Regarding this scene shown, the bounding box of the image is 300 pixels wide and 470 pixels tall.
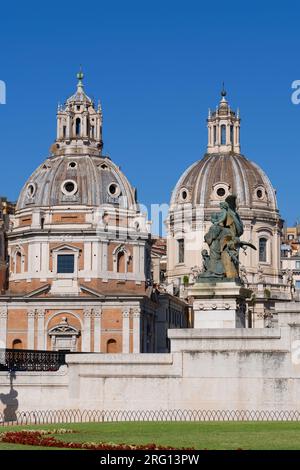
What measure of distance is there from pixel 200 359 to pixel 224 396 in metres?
1.69

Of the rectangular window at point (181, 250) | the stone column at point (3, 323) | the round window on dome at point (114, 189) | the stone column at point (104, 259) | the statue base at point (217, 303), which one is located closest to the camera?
the statue base at point (217, 303)

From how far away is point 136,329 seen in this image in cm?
9362

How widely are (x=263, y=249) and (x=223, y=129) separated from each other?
15.7m

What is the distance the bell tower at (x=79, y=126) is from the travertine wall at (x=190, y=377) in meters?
59.3

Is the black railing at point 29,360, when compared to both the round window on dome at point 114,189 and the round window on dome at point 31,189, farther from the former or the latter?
the round window on dome at point 31,189

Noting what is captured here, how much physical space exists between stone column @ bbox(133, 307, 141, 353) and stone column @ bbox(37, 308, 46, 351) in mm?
7622

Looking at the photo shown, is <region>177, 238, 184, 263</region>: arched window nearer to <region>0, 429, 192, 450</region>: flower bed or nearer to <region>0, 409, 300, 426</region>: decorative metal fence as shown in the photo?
<region>0, 409, 300, 426</region>: decorative metal fence

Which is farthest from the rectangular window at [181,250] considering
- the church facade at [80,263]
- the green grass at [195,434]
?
the green grass at [195,434]

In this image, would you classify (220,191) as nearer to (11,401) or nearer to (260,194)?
(260,194)

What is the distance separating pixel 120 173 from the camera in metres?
101

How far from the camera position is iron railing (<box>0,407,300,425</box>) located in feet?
137

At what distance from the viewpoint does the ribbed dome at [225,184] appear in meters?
124

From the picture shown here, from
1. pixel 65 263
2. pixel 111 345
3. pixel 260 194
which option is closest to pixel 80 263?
pixel 65 263
